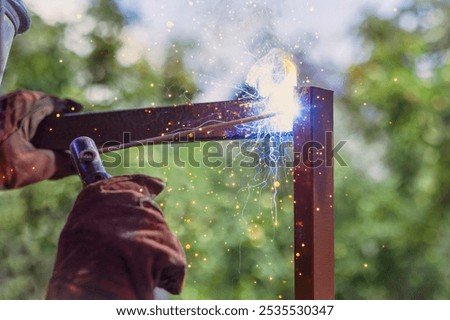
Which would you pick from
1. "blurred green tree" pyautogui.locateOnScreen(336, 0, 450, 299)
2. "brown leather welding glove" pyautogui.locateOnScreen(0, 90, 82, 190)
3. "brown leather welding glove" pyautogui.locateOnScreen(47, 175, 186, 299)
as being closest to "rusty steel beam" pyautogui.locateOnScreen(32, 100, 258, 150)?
"brown leather welding glove" pyautogui.locateOnScreen(0, 90, 82, 190)

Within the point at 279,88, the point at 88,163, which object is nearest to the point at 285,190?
the point at 279,88

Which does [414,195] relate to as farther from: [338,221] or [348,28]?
[348,28]

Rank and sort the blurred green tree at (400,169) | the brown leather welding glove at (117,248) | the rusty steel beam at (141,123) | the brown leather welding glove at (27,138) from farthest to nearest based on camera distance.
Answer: the blurred green tree at (400,169) < the brown leather welding glove at (27,138) < the rusty steel beam at (141,123) < the brown leather welding glove at (117,248)

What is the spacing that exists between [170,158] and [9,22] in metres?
0.39

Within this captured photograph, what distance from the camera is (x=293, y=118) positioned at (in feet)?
2.71

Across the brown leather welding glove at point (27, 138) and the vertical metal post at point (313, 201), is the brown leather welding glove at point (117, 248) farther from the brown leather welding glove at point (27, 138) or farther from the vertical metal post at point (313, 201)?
the brown leather welding glove at point (27, 138)

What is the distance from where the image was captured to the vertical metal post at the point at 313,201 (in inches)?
31.4

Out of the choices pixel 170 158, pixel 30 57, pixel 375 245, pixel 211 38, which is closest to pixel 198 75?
pixel 211 38

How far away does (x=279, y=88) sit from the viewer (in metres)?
0.90

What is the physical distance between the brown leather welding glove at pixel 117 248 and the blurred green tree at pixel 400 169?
0.57m

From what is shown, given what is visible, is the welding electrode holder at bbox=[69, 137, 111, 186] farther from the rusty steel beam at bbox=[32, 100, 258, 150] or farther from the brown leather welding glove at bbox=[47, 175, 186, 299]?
the rusty steel beam at bbox=[32, 100, 258, 150]

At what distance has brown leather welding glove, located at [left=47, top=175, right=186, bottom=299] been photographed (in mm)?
792

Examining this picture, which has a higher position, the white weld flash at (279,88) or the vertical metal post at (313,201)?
the white weld flash at (279,88)

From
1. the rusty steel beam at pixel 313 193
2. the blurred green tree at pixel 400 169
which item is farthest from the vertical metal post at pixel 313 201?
the blurred green tree at pixel 400 169
